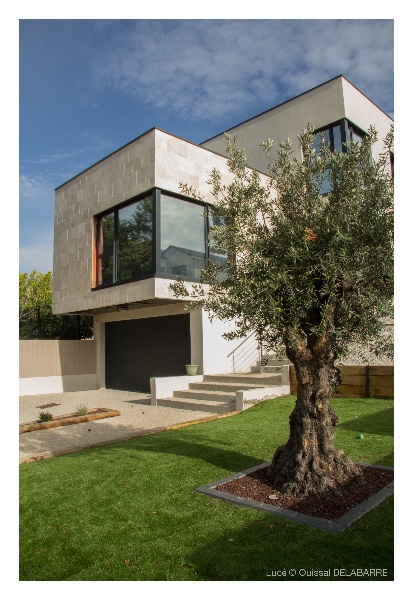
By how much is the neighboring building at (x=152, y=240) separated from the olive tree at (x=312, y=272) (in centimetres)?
620

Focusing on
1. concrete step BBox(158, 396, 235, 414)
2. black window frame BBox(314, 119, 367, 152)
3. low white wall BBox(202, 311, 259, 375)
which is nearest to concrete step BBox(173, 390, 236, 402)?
concrete step BBox(158, 396, 235, 414)

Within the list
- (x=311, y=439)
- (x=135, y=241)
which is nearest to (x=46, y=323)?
(x=135, y=241)

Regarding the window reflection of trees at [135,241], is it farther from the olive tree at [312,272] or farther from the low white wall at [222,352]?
the olive tree at [312,272]

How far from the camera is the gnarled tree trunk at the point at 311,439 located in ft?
16.5

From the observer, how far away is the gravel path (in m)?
8.46

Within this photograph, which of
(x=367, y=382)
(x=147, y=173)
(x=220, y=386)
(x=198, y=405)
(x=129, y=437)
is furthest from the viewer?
(x=147, y=173)

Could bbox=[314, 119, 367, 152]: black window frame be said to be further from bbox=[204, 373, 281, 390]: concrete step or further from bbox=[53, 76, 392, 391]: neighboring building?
bbox=[204, 373, 281, 390]: concrete step

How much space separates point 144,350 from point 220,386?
497 cm

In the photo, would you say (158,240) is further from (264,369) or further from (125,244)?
(264,369)

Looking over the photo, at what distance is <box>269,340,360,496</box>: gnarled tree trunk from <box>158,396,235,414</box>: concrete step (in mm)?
5746

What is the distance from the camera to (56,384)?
1809 centimetres

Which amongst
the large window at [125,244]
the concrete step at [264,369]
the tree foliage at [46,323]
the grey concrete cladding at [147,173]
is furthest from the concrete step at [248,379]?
the tree foliage at [46,323]

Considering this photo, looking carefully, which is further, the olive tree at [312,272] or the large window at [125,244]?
the large window at [125,244]
